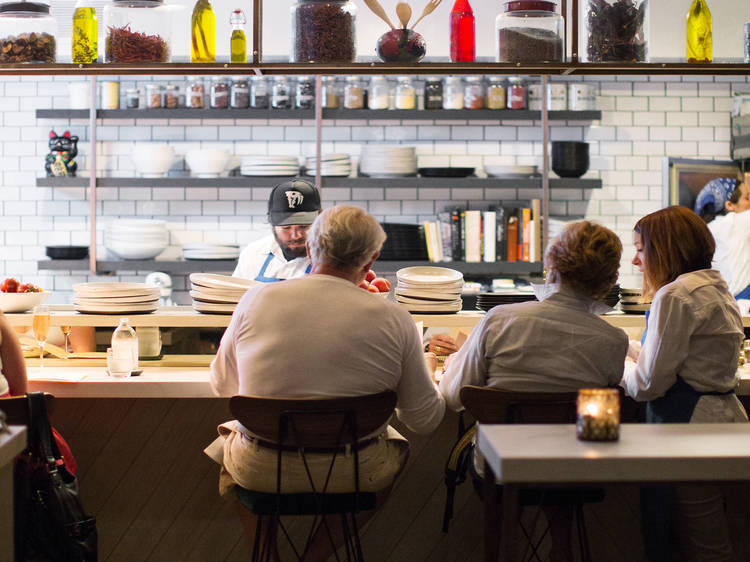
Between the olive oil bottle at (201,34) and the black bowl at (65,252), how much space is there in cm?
296

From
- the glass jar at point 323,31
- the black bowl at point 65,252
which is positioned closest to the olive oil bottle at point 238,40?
the glass jar at point 323,31

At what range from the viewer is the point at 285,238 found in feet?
14.2

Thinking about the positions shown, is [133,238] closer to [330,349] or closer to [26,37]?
[26,37]

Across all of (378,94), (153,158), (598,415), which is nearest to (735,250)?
(378,94)

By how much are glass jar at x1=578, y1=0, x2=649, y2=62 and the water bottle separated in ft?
6.44

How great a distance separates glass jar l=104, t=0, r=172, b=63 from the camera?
130 inches

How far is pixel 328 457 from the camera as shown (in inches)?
97.4

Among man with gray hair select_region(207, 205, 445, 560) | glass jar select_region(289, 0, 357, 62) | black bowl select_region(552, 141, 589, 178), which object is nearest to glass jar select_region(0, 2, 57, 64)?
glass jar select_region(289, 0, 357, 62)

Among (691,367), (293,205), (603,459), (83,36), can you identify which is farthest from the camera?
(293,205)

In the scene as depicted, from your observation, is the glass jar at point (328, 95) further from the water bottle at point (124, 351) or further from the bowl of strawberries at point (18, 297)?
the water bottle at point (124, 351)

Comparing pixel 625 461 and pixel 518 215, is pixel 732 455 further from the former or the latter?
pixel 518 215

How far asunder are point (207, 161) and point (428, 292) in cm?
300

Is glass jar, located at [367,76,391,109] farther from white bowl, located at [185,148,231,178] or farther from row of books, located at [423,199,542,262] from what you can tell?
white bowl, located at [185,148,231,178]

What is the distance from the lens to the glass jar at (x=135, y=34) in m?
3.29
